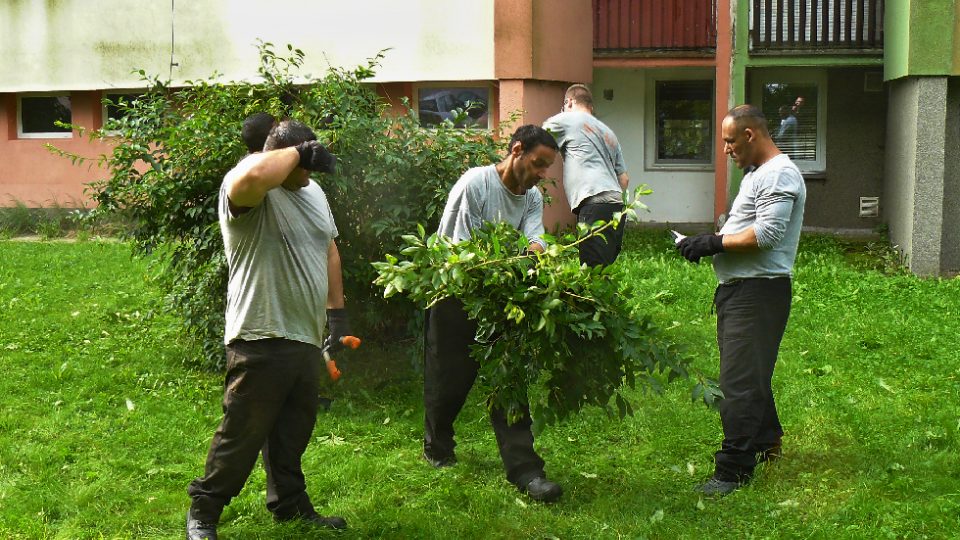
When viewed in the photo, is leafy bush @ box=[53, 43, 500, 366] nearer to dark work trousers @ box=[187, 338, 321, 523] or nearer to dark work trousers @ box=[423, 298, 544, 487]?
dark work trousers @ box=[423, 298, 544, 487]

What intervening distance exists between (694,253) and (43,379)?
200 inches

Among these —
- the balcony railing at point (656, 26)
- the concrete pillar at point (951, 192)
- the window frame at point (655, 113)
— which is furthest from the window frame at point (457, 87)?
the concrete pillar at point (951, 192)

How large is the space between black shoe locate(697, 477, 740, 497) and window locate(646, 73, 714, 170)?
47.4 feet

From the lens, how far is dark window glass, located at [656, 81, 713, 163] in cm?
2042

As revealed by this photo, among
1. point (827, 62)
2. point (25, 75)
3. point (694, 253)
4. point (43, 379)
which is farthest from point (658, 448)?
point (25, 75)

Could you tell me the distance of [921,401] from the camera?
792cm

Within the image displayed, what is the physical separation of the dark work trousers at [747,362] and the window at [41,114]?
56.2 feet

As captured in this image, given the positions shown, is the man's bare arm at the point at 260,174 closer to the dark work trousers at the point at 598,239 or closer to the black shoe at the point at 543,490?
the black shoe at the point at 543,490

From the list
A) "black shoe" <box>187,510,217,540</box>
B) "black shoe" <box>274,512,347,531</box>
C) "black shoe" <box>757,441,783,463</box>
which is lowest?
"black shoe" <box>274,512,347,531</box>

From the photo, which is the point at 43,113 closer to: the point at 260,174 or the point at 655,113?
the point at 655,113

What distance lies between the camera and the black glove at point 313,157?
508 centimetres

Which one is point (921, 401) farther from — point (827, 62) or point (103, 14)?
point (103, 14)

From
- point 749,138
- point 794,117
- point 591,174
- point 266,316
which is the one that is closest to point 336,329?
point 266,316

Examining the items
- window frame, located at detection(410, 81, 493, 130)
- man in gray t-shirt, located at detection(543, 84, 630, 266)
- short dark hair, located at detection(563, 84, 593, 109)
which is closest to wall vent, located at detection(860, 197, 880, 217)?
window frame, located at detection(410, 81, 493, 130)
